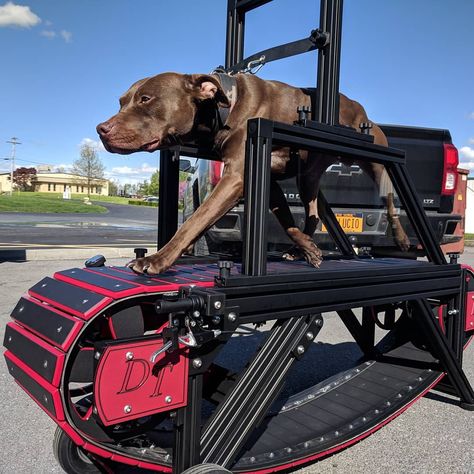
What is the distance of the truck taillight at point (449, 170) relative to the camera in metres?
5.48

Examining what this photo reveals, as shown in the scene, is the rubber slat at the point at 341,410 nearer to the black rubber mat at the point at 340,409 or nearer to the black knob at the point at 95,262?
the black rubber mat at the point at 340,409

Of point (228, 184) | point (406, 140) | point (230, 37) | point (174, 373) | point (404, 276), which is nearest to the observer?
point (174, 373)

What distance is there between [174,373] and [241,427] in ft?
1.33

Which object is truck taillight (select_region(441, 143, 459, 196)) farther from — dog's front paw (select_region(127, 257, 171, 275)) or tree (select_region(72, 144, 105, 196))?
tree (select_region(72, 144, 105, 196))

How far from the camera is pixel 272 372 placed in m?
2.07

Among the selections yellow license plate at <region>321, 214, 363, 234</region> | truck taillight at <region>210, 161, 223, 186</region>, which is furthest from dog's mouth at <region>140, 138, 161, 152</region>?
yellow license plate at <region>321, 214, 363, 234</region>

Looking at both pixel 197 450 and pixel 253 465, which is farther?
pixel 253 465

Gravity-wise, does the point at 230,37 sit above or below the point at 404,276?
above

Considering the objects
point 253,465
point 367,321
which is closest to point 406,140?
point 367,321

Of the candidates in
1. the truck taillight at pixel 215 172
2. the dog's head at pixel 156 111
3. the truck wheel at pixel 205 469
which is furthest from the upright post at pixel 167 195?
the truck taillight at pixel 215 172

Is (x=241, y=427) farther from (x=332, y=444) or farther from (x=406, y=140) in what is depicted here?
(x=406, y=140)

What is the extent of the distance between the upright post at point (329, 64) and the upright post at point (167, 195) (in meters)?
0.95

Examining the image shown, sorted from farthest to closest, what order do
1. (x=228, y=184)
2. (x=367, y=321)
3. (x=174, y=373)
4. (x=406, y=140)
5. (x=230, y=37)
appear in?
1. (x=406, y=140)
2. (x=367, y=321)
3. (x=230, y=37)
4. (x=228, y=184)
5. (x=174, y=373)

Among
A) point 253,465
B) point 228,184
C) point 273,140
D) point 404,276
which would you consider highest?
point 273,140
